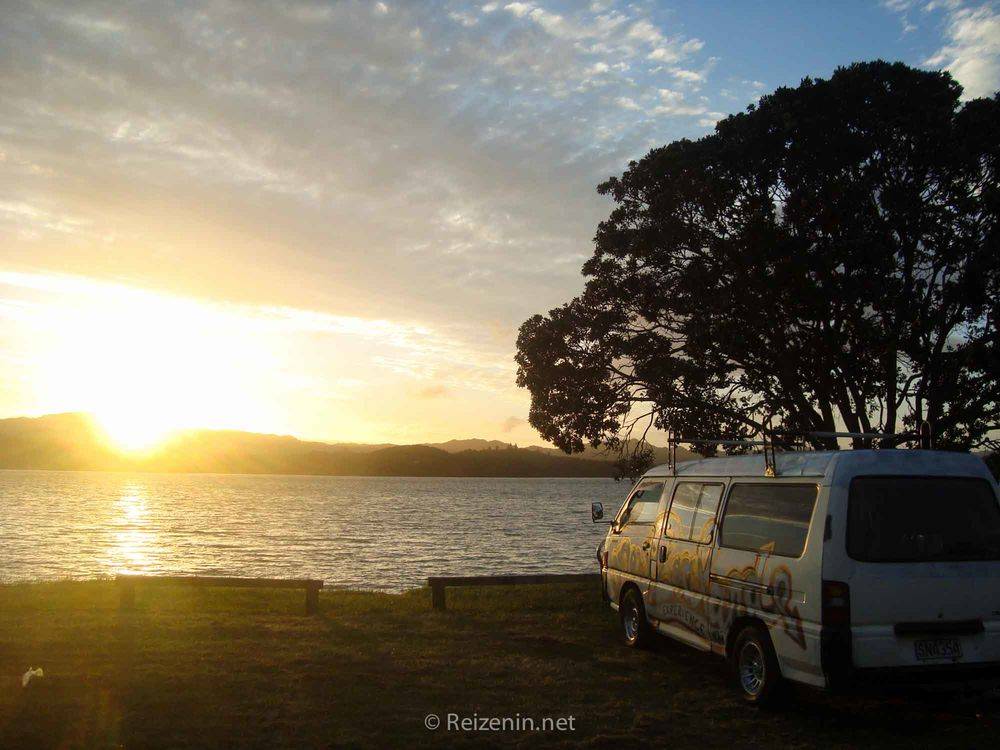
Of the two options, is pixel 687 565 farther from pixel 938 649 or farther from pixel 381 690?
pixel 381 690

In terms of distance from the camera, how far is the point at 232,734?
6875 mm

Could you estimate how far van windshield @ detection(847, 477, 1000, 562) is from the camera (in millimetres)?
7086

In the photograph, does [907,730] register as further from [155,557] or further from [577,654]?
[155,557]

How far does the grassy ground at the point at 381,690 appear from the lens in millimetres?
6953

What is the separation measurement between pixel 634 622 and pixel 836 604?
4.29 metres

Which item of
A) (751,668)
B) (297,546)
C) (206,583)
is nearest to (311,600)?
(206,583)

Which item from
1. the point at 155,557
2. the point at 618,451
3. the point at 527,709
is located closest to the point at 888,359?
the point at 618,451

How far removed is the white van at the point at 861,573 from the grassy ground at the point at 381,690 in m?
0.65

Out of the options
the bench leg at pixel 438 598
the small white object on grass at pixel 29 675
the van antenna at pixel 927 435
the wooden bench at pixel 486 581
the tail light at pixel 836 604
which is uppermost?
the van antenna at pixel 927 435

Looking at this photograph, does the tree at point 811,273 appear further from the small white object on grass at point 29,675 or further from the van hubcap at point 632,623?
the small white object on grass at point 29,675

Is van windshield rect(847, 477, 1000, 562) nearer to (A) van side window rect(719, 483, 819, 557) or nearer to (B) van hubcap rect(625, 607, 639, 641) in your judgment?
(A) van side window rect(719, 483, 819, 557)

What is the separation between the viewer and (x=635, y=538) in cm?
1099

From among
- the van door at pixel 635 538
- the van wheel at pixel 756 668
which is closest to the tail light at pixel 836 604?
the van wheel at pixel 756 668

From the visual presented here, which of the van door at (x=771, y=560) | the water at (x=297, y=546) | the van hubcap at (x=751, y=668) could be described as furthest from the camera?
the water at (x=297, y=546)
